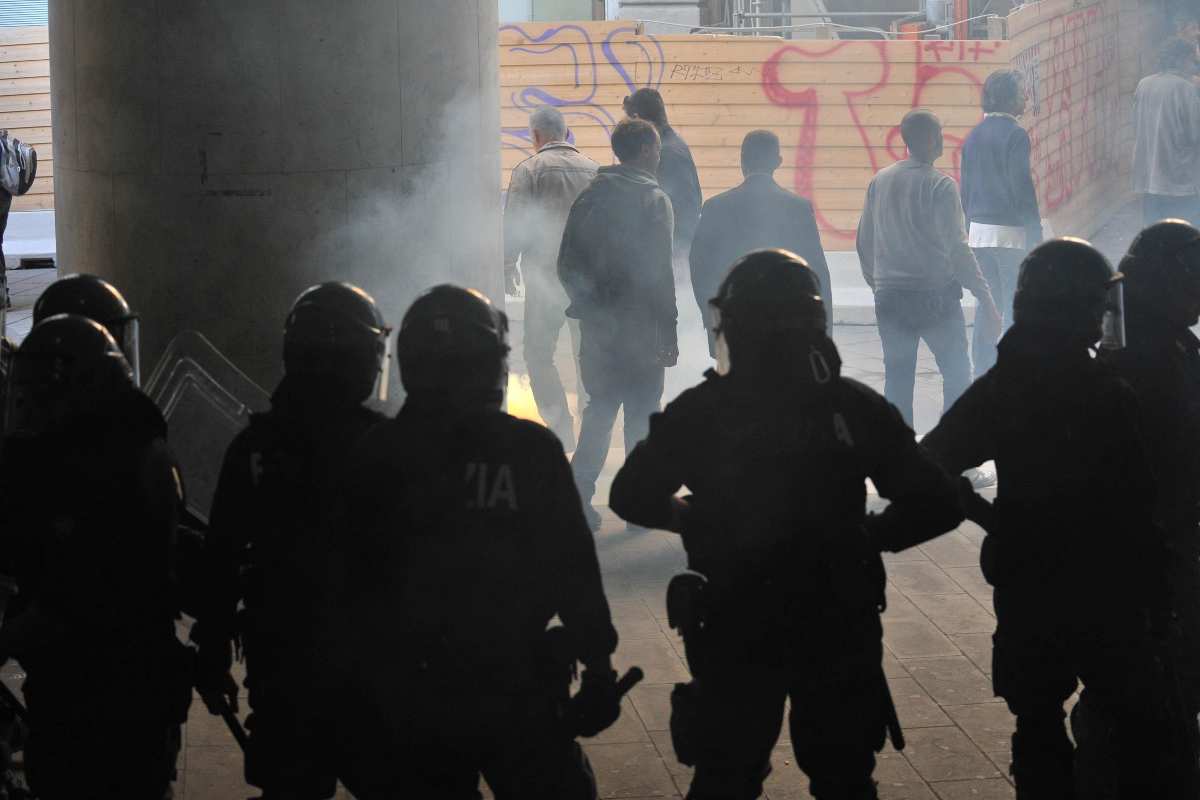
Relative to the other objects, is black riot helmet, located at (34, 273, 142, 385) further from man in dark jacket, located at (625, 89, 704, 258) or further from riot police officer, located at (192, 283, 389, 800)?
man in dark jacket, located at (625, 89, 704, 258)

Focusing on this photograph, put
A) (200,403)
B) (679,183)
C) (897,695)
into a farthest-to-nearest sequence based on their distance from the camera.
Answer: (679,183), (200,403), (897,695)

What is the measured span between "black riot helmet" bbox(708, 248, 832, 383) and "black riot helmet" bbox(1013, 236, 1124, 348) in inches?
26.4

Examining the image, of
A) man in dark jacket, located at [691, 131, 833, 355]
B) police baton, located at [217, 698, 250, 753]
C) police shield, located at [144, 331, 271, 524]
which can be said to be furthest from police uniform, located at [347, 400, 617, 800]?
man in dark jacket, located at [691, 131, 833, 355]

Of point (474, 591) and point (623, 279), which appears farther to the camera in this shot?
point (623, 279)

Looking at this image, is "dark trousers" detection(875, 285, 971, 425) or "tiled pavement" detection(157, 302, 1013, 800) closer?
"tiled pavement" detection(157, 302, 1013, 800)

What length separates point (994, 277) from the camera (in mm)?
9969

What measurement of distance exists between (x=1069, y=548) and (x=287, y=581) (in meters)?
2.04

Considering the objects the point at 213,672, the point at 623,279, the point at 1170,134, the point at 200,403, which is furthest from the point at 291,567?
the point at 1170,134

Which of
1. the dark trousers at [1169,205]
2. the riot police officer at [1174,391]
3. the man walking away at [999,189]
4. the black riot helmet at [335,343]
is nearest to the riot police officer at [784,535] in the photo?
the black riot helmet at [335,343]

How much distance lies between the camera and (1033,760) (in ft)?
14.2

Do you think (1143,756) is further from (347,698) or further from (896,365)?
(896,365)

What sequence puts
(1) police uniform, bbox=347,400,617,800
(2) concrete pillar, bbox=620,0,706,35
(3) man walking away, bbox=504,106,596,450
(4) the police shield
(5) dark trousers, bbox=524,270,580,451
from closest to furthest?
1. (1) police uniform, bbox=347,400,617,800
2. (4) the police shield
3. (3) man walking away, bbox=504,106,596,450
4. (5) dark trousers, bbox=524,270,580,451
5. (2) concrete pillar, bbox=620,0,706,35

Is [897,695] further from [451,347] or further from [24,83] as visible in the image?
[24,83]

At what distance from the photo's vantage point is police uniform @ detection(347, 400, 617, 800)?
3.74 meters
